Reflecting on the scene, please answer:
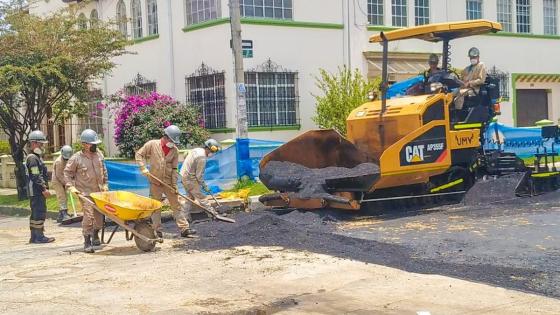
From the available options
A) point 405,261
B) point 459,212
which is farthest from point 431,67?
point 405,261

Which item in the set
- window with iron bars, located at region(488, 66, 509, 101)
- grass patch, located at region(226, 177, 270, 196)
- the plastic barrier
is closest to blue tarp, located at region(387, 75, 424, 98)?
the plastic barrier

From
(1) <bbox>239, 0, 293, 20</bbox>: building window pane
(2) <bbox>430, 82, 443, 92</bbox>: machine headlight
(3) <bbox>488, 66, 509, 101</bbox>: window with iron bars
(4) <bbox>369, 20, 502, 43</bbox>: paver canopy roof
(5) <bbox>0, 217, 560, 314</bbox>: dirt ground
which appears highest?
(1) <bbox>239, 0, 293, 20</bbox>: building window pane

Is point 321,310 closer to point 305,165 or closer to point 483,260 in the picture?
point 483,260

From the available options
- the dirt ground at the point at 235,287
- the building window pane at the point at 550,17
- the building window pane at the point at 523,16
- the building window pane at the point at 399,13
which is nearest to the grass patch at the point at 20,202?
the dirt ground at the point at 235,287

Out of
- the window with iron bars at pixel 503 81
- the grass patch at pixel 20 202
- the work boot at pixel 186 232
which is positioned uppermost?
the window with iron bars at pixel 503 81

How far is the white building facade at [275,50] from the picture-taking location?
20609mm

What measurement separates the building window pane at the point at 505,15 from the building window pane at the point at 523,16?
43cm

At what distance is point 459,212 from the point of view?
12.3m

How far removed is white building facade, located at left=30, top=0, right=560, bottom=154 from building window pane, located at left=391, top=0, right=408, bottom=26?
3 cm

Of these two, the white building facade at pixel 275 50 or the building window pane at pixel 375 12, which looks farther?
the building window pane at pixel 375 12

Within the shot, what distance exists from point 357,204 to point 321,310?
205 inches

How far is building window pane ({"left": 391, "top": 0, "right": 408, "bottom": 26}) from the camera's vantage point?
23.9 m

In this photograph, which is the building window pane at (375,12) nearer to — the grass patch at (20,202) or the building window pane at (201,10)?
the building window pane at (201,10)

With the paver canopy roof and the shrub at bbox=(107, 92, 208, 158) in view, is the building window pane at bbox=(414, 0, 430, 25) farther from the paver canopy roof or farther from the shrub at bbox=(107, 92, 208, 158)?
the paver canopy roof
